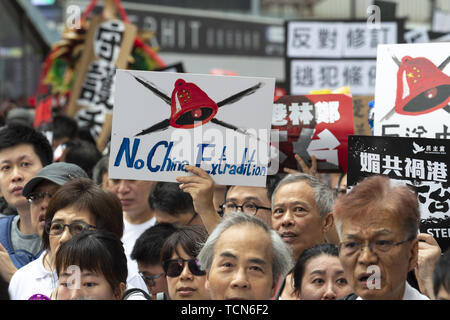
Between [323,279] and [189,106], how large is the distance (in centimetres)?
118

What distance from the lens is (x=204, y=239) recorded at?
16.0 ft

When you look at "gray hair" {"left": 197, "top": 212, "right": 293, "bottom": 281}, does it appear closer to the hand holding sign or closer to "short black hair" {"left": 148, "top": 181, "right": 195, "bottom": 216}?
the hand holding sign

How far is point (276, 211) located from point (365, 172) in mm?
946

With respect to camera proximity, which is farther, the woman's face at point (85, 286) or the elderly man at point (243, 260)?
the woman's face at point (85, 286)

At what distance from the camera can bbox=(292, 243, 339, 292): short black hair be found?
466 centimetres

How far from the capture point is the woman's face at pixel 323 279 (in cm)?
457

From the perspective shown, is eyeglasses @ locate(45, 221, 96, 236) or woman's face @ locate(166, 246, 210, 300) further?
eyeglasses @ locate(45, 221, 96, 236)

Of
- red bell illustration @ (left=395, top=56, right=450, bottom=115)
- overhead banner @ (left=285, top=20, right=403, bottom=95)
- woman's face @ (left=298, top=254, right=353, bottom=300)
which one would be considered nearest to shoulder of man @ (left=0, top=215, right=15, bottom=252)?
woman's face @ (left=298, top=254, right=353, bottom=300)

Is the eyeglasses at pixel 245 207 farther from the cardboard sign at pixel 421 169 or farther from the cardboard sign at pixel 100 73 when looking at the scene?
the cardboard sign at pixel 100 73

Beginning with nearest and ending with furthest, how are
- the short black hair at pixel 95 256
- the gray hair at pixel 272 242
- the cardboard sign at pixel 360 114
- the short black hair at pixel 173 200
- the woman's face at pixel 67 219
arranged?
the gray hair at pixel 272 242, the short black hair at pixel 95 256, the woman's face at pixel 67 219, the short black hair at pixel 173 200, the cardboard sign at pixel 360 114

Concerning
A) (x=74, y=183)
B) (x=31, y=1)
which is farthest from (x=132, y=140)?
(x=31, y=1)

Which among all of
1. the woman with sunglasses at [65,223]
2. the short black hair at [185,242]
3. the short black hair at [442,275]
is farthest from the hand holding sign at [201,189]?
the short black hair at [442,275]

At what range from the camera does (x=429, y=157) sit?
4371mm

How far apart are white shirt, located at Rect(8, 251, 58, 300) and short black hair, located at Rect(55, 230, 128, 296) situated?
0.34m
